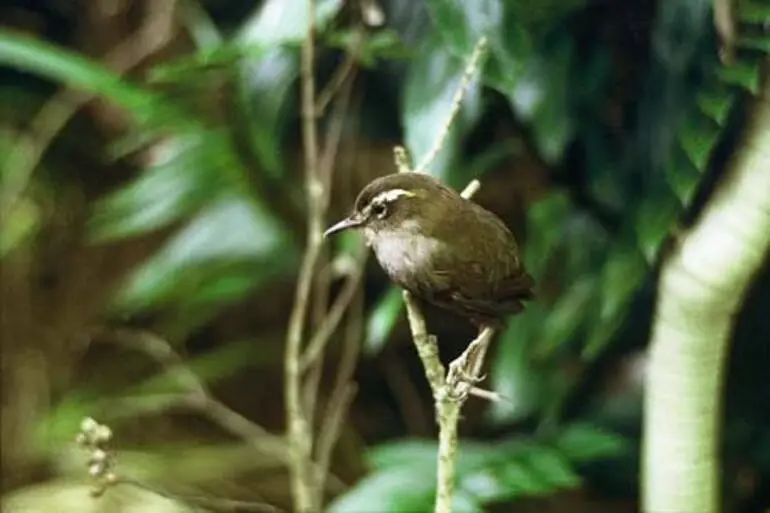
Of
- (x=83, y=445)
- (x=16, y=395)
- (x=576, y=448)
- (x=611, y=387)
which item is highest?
(x=16, y=395)

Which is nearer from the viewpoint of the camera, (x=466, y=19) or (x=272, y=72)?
(x=466, y=19)

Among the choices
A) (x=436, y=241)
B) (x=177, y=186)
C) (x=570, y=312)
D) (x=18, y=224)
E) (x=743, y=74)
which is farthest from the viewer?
(x=18, y=224)

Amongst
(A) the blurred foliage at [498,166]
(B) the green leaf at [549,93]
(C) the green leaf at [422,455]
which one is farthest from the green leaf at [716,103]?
(C) the green leaf at [422,455]

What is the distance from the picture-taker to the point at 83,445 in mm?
618

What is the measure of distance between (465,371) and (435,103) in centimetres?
34

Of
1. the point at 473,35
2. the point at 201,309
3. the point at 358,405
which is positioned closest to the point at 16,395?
the point at 201,309

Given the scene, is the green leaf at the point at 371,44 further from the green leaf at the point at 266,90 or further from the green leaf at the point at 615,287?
the green leaf at the point at 615,287

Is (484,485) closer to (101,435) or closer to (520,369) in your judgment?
(520,369)

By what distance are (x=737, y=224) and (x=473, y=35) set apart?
22cm

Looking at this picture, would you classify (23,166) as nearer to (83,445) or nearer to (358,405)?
(358,405)

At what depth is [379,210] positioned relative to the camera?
0.55 metres

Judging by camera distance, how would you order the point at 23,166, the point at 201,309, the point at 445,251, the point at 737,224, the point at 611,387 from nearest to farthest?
the point at 445,251
the point at 737,224
the point at 611,387
the point at 201,309
the point at 23,166

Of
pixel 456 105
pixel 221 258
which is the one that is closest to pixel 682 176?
pixel 456 105

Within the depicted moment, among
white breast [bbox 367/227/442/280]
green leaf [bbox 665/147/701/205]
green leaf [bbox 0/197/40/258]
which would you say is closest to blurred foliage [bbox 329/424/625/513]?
green leaf [bbox 665/147/701/205]
